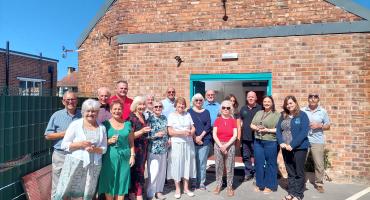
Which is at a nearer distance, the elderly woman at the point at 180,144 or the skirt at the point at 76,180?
the skirt at the point at 76,180

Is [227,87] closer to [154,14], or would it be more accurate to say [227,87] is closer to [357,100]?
[154,14]

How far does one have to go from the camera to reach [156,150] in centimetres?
516

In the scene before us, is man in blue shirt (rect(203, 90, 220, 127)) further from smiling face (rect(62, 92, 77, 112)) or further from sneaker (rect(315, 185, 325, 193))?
smiling face (rect(62, 92, 77, 112))

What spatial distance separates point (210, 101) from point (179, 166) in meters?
1.52

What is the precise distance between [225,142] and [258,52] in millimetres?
2537

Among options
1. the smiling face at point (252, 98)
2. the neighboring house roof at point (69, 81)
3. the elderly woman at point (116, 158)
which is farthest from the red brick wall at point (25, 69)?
the elderly woman at point (116, 158)

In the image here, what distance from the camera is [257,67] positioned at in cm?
715

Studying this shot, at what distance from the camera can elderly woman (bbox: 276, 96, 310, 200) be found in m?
5.21

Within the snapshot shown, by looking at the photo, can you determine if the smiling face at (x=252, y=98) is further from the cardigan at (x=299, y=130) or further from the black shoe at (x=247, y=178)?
the black shoe at (x=247, y=178)

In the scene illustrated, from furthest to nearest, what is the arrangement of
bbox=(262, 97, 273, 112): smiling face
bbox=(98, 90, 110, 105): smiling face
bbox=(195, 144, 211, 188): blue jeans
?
bbox=(195, 144, 211, 188): blue jeans
bbox=(262, 97, 273, 112): smiling face
bbox=(98, 90, 110, 105): smiling face

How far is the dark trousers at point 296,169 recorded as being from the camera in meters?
5.26

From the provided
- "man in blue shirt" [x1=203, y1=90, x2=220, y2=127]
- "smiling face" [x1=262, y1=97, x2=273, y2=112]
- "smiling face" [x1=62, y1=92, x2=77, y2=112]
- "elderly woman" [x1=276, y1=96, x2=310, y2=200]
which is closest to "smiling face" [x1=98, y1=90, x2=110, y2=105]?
"smiling face" [x1=62, y1=92, x2=77, y2=112]

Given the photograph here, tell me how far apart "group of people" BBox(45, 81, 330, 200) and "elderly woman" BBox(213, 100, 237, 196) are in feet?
0.05

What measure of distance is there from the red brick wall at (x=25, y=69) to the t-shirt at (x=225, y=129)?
17.2m
